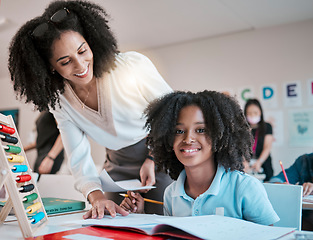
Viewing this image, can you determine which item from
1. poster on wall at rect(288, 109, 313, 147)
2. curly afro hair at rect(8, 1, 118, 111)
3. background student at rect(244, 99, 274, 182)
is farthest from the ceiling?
curly afro hair at rect(8, 1, 118, 111)

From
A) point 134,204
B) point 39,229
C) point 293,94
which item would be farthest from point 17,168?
point 293,94

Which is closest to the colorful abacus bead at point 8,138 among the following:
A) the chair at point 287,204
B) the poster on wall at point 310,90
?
the chair at point 287,204

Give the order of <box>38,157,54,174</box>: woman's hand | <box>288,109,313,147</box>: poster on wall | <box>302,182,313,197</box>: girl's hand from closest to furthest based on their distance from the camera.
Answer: <box>302,182,313,197</box>: girl's hand, <box>288,109,313,147</box>: poster on wall, <box>38,157,54,174</box>: woman's hand

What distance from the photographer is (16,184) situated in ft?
2.61

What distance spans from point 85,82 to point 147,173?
A: 387 mm

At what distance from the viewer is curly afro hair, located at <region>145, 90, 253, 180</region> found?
35.4 inches

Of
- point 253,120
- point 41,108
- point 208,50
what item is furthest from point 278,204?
point 208,50

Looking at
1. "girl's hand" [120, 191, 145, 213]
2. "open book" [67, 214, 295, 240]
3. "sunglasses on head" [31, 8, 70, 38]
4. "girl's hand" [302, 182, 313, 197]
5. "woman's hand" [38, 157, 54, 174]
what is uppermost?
"sunglasses on head" [31, 8, 70, 38]

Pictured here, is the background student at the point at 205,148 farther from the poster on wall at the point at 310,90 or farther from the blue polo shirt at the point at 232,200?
the poster on wall at the point at 310,90

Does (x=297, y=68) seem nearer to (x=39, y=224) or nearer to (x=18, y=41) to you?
(x=18, y=41)

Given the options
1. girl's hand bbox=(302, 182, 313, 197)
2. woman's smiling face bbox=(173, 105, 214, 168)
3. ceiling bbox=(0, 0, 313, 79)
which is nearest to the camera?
woman's smiling face bbox=(173, 105, 214, 168)

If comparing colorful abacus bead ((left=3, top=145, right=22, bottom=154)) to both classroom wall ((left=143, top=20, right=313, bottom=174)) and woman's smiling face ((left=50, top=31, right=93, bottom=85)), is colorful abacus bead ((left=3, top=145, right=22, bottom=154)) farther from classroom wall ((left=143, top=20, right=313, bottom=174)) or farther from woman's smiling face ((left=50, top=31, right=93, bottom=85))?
classroom wall ((left=143, top=20, right=313, bottom=174))

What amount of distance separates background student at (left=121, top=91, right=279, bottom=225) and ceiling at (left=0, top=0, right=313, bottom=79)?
1422mm

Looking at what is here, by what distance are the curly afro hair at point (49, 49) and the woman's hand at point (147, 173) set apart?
0.37 m
